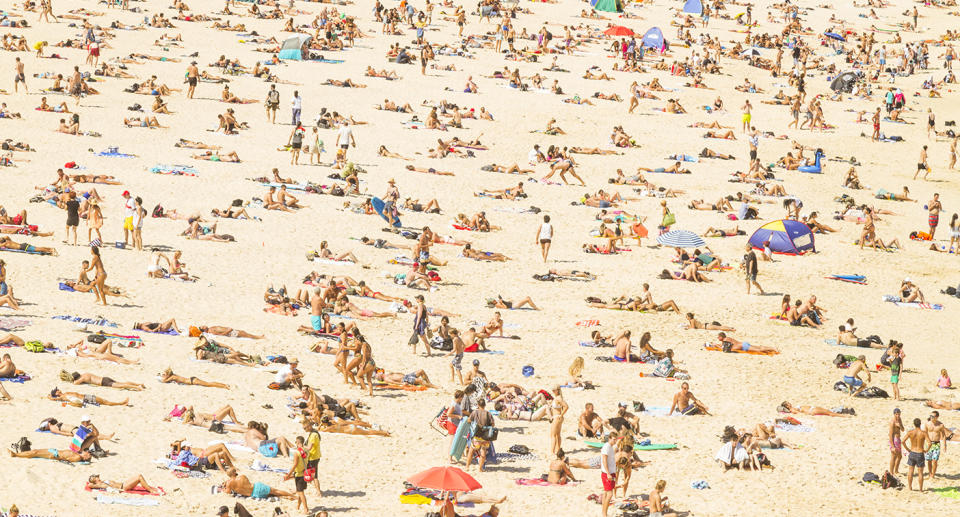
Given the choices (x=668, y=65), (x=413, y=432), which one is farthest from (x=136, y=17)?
(x=413, y=432)

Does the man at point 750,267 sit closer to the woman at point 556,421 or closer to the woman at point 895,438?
the woman at point 895,438

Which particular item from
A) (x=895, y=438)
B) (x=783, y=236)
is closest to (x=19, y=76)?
(x=783, y=236)

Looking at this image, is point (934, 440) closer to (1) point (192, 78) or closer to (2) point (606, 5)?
(1) point (192, 78)

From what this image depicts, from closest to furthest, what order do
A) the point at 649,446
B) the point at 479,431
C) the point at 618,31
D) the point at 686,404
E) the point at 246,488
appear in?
Answer: the point at 246,488 → the point at 479,431 → the point at 649,446 → the point at 686,404 → the point at 618,31

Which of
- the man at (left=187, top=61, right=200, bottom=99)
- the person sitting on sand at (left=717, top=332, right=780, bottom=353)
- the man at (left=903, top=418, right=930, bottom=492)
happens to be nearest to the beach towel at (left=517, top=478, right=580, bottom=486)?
the man at (left=903, top=418, right=930, bottom=492)

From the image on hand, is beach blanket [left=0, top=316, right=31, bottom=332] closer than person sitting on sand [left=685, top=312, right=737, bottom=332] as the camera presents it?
Yes

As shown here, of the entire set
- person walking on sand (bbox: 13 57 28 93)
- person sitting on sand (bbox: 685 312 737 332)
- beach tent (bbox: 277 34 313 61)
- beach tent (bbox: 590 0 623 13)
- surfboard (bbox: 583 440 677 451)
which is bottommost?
surfboard (bbox: 583 440 677 451)

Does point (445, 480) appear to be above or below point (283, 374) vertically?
above

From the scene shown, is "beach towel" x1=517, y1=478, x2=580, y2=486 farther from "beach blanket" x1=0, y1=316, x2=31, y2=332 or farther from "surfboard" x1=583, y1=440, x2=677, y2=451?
"beach blanket" x1=0, y1=316, x2=31, y2=332
